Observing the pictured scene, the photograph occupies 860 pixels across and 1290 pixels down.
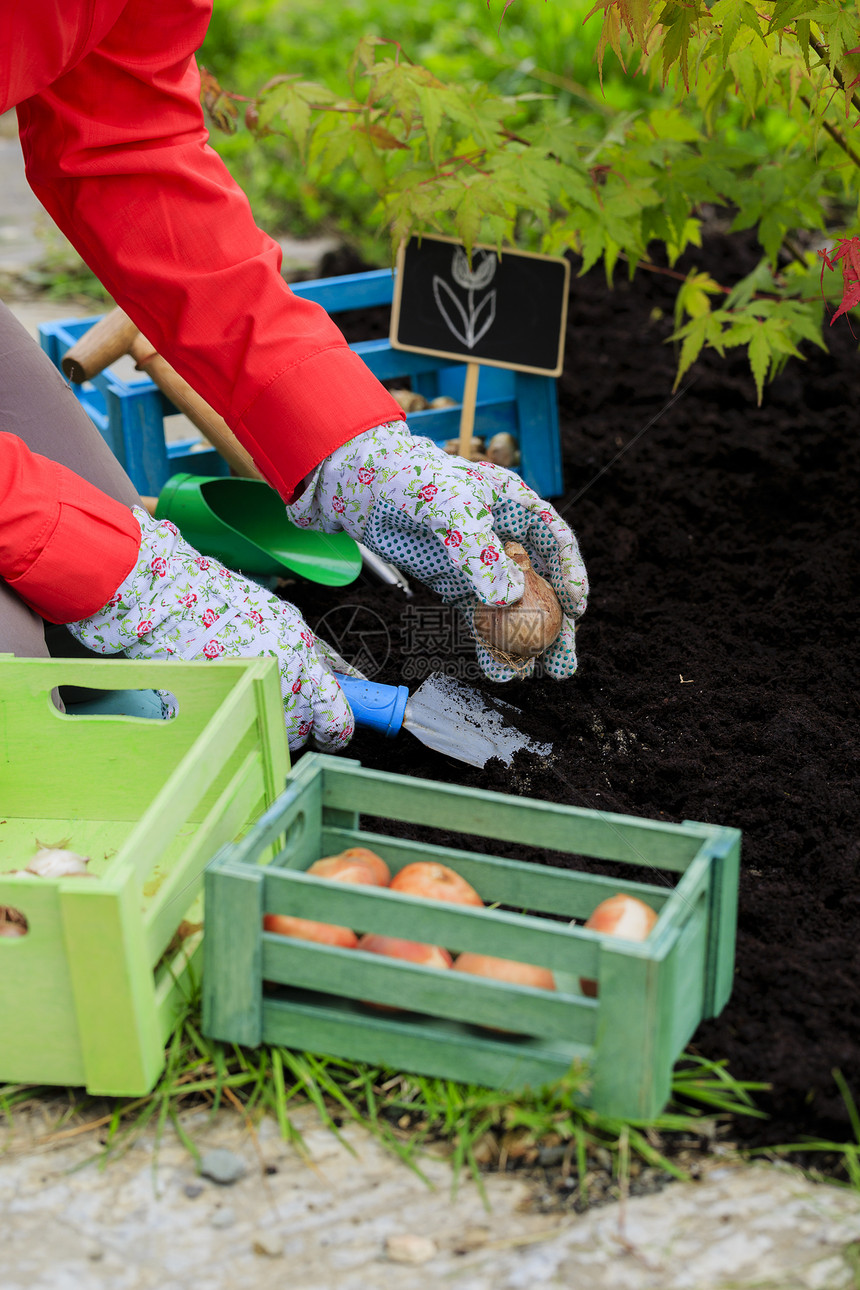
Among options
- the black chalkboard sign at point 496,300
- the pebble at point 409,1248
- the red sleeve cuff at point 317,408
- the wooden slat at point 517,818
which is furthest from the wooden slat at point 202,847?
the black chalkboard sign at point 496,300

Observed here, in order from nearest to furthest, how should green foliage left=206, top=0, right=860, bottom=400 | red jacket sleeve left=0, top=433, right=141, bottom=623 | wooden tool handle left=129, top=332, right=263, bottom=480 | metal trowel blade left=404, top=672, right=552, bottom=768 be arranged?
red jacket sleeve left=0, top=433, right=141, bottom=623, metal trowel blade left=404, top=672, right=552, bottom=768, green foliage left=206, top=0, right=860, bottom=400, wooden tool handle left=129, top=332, right=263, bottom=480

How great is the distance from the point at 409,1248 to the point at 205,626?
2.77 feet

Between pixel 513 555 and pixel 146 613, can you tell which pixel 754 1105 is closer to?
pixel 513 555

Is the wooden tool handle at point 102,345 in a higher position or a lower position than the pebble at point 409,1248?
higher

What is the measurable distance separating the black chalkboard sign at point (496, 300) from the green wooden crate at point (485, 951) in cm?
135

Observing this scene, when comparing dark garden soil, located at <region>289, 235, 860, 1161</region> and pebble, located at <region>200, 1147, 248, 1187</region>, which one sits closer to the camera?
pebble, located at <region>200, 1147, 248, 1187</region>

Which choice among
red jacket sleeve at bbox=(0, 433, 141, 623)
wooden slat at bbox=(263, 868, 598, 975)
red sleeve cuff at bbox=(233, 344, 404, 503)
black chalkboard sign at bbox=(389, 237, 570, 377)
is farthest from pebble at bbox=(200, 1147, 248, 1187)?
black chalkboard sign at bbox=(389, 237, 570, 377)

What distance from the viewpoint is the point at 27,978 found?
1.05 meters

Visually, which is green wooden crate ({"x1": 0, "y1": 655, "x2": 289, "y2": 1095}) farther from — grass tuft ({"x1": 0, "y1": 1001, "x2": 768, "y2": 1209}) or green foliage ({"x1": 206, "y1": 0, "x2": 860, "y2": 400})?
green foliage ({"x1": 206, "y1": 0, "x2": 860, "y2": 400})

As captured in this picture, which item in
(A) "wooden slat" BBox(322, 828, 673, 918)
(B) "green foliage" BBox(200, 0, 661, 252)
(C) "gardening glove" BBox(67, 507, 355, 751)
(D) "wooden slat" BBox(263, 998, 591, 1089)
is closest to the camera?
(D) "wooden slat" BBox(263, 998, 591, 1089)

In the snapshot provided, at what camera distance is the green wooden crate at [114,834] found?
1.02m

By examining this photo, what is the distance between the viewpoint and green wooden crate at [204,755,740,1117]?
3.31ft

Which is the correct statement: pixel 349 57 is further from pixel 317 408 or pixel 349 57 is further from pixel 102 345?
pixel 317 408

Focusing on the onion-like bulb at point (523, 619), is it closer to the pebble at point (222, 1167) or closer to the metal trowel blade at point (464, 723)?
the metal trowel blade at point (464, 723)
